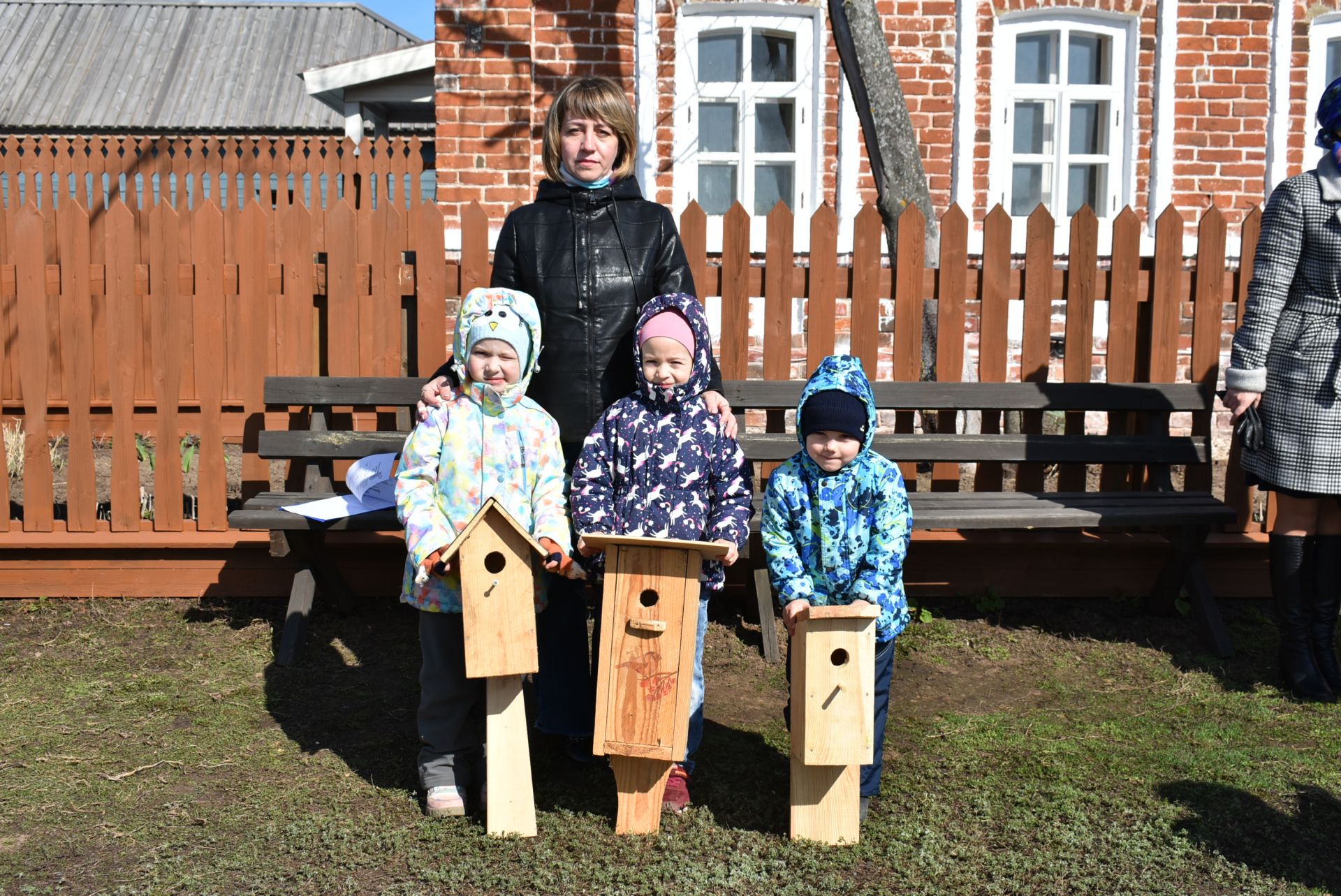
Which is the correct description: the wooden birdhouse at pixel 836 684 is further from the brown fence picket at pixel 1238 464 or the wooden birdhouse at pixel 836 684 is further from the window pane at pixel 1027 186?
the window pane at pixel 1027 186

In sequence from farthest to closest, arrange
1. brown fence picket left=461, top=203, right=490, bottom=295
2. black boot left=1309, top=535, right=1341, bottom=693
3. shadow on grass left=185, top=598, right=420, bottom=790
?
brown fence picket left=461, top=203, right=490, bottom=295 → black boot left=1309, top=535, right=1341, bottom=693 → shadow on grass left=185, top=598, right=420, bottom=790

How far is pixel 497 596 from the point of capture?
9.01 ft

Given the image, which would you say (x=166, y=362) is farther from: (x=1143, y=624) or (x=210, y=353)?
(x=1143, y=624)

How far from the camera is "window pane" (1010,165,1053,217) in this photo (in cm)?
839

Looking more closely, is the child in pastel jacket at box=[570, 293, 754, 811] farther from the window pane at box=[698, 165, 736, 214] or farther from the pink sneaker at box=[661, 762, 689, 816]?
the window pane at box=[698, 165, 736, 214]

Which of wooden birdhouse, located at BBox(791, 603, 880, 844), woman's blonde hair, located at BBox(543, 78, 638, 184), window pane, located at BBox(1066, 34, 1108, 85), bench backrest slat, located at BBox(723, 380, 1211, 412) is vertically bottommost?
wooden birdhouse, located at BBox(791, 603, 880, 844)

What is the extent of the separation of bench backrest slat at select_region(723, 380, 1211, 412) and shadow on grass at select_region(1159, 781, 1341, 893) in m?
1.69

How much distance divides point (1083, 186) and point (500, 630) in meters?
7.06

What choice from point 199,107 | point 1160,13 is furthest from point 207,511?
point 199,107

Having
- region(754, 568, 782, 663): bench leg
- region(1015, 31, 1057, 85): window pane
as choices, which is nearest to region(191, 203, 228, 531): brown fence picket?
region(754, 568, 782, 663): bench leg

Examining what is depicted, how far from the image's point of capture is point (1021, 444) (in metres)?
4.43

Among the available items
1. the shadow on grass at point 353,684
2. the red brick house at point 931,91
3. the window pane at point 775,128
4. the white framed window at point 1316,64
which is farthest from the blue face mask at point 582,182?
the white framed window at point 1316,64

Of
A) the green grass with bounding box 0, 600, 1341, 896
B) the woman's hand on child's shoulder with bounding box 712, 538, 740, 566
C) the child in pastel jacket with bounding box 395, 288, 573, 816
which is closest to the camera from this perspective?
the green grass with bounding box 0, 600, 1341, 896

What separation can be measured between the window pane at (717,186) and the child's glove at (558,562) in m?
5.87
